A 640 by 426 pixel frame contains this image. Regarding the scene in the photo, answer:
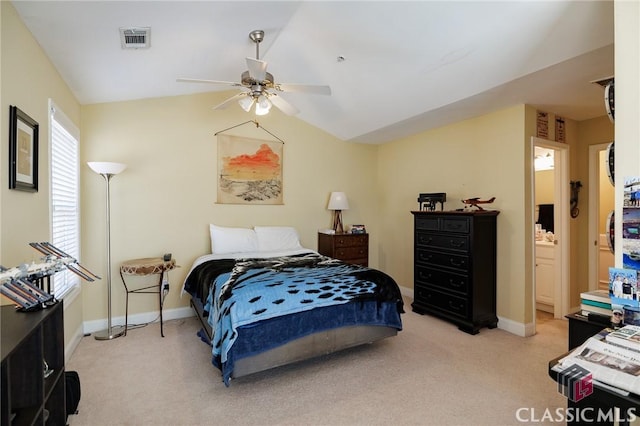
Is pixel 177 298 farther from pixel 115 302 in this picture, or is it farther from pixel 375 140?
pixel 375 140

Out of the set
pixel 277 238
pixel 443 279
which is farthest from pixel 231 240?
pixel 443 279

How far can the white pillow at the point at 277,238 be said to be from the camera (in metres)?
4.10

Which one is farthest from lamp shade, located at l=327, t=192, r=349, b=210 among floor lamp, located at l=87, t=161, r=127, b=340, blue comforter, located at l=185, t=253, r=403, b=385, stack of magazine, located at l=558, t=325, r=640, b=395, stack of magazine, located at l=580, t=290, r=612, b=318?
stack of magazine, located at l=558, t=325, r=640, b=395

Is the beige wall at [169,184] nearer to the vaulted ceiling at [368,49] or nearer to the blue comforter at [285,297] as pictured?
the vaulted ceiling at [368,49]

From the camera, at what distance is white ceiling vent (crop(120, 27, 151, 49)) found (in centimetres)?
225

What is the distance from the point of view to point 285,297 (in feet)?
7.74

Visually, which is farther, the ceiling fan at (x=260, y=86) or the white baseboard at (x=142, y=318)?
the white baseboard at (x=142, y=318)

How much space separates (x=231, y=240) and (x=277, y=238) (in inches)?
24.1

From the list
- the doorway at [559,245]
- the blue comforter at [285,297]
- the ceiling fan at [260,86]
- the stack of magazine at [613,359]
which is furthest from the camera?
the doorway at [559,245]

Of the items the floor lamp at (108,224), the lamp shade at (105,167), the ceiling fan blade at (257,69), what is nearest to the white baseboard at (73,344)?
the floor lamp at (108,224)

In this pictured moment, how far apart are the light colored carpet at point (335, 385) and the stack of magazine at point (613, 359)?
106 cm

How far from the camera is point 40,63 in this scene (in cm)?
219

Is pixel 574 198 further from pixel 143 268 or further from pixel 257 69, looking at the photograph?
pixel 143 268

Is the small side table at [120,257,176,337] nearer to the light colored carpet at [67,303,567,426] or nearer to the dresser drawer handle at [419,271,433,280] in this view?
the light colored carpet at [67,303,567,426]
